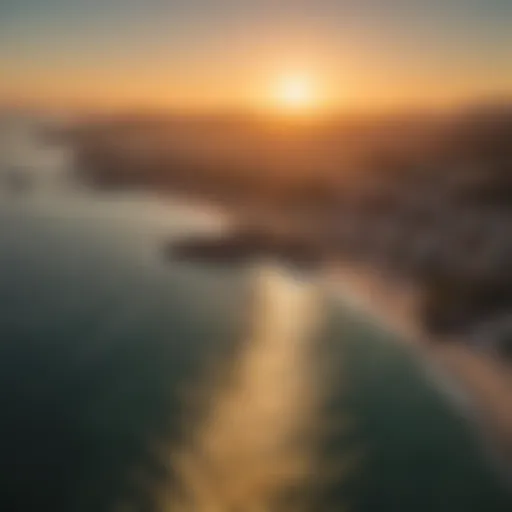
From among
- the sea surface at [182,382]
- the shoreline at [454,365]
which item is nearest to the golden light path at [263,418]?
the sea surface at [182,382]

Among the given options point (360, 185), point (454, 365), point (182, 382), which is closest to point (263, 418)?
point (182, 382)

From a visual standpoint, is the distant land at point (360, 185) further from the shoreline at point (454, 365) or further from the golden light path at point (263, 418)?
the golden light path at point (263, 418)

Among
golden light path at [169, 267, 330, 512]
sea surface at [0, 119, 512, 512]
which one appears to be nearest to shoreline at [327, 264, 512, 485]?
sea surface at [0, 119, 512, 512]

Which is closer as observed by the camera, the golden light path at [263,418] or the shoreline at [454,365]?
the golden light path at [263,418]

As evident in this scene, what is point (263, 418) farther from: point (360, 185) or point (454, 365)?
point (360, 185)

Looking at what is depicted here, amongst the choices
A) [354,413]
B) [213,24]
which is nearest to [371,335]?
[354,413]

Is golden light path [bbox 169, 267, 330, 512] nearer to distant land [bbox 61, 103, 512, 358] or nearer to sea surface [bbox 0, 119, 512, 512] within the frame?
sea surface [bbox 0, 119, 512, 512]

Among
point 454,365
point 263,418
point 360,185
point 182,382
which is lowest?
point 454,365

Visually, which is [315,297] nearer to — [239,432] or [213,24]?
[239,432]
